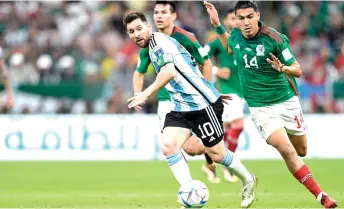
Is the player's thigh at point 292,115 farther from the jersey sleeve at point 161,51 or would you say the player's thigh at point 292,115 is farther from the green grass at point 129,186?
the jersey sleeve at point 161,51

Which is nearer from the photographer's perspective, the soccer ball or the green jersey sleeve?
the soccer ball

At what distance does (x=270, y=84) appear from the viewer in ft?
33.6

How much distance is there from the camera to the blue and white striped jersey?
31.0ft

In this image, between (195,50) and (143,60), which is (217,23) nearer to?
(195,50)

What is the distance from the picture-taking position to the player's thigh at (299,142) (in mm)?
10594

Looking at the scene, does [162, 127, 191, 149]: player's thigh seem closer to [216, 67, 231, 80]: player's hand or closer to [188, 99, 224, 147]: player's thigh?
[188, 99, 224, 147]: player's thigh

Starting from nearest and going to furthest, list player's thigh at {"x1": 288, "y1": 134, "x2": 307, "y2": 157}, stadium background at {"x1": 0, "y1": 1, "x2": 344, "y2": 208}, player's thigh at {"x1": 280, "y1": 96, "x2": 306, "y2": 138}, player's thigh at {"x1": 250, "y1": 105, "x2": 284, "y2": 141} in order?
1. player's thigh at {"x1": 250, "y1": 105, "x2": 284, "y2": 141}
2. player's thigh at {"x1": 280, "y1": 96, "x2": 306, "y2": 138}
3. player's thigh at {"x1": 288, "y1": 134, "x2": 307, "y2": 157}
4. stadium background at {"x1": 0, "y1": 1, "x2": 344, "y2": 208}

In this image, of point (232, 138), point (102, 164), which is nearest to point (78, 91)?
point (102, 164)

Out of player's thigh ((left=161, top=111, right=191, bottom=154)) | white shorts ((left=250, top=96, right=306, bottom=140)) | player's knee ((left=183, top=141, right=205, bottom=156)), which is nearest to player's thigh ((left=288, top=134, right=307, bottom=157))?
white shorts ((left=250, top=96, right=306, bottom=140))

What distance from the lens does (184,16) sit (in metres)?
23.4

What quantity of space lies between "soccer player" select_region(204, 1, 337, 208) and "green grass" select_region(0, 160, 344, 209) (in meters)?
0.77

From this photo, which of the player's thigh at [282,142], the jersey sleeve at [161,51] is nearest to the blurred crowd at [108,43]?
the player's thigh at [282,142]

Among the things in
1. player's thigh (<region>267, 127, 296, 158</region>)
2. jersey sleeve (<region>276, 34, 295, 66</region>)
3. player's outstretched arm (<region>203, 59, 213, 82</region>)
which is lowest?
player's thigh (<region>267, 127, 296, 158</region>)

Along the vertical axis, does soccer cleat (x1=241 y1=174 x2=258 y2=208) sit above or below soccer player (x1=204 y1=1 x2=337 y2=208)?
below
